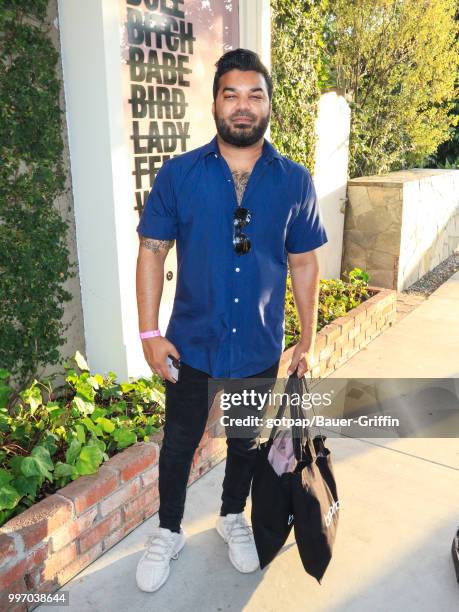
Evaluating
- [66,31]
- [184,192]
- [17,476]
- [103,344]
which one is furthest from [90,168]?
[17,476]

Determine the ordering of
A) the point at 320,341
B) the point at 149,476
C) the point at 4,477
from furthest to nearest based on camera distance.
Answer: the point at 320,341 < the point at 149,476 < the point at 4,477

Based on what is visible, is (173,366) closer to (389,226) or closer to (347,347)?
(347,347)

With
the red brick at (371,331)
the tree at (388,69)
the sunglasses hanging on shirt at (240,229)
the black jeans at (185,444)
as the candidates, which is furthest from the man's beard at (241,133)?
the tree at (388,69)

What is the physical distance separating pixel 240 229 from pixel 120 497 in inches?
56.2

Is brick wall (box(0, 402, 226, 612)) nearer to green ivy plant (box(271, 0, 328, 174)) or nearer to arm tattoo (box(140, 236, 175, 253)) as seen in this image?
arm tattoo (box(140, 236, 175, 253))

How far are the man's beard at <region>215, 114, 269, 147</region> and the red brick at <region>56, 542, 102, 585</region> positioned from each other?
6.26 ft

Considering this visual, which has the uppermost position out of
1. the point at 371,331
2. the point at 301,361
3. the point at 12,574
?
the point at 301,361

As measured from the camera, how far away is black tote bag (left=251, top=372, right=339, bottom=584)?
220cm

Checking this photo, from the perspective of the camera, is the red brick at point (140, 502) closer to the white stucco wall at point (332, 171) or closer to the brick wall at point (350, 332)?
the brick wall at point (350, 332)

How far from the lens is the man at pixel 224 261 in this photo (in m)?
2.20

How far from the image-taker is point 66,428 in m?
2.95

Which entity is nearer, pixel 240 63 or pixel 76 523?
pixel 240 63

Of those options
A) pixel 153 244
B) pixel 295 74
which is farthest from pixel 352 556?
pixel 295 74

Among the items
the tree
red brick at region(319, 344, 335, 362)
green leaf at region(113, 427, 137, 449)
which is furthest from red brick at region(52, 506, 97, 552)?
→ the tree
